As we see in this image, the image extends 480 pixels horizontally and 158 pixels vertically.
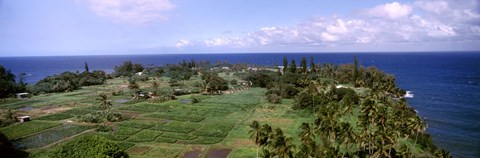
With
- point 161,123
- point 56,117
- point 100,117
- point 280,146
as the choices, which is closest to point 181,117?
point 161,123

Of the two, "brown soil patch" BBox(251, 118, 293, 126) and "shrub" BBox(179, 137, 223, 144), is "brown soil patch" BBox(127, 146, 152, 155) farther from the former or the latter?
"brown soil patch" BBox(251, 118, 293, 126)

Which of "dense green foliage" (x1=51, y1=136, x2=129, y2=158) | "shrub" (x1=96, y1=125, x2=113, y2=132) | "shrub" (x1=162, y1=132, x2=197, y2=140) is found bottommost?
"shrub" (x1=162, y1=132, x2=197, y2=140)

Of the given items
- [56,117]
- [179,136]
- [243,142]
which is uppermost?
[56,117]

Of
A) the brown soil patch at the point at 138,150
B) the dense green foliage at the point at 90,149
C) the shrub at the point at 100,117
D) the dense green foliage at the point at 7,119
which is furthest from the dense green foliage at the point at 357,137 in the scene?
the dense green foliage at the point at 7,119

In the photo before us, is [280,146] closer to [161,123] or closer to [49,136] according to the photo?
[161,123]

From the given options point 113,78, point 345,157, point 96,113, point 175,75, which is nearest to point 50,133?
point 96,113

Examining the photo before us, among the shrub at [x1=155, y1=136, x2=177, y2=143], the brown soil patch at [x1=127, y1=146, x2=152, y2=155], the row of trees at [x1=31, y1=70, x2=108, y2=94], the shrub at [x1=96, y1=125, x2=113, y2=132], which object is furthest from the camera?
the row of trees at [x1=31, y1=70, x2=108, y2=94]

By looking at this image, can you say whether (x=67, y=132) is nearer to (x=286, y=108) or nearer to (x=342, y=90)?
(x=286, y=108)

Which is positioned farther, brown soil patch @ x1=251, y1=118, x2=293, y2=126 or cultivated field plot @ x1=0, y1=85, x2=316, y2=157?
brown soil patch @ x1=251, y1=118, x2=293, y2=126

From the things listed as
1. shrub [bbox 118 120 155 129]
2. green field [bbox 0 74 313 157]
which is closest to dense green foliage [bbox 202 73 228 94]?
green field [bbox 0 74 313 157]

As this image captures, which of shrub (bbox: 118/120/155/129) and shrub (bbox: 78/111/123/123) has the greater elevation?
shrub (bbox: 78/111/123/123)
